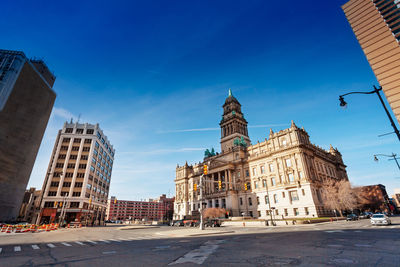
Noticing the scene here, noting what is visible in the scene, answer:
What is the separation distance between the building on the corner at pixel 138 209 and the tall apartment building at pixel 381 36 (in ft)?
506

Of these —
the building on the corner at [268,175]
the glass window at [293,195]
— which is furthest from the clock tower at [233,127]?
the glass window at [293,195]

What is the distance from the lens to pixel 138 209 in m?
176

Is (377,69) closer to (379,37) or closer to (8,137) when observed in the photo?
(379,37)

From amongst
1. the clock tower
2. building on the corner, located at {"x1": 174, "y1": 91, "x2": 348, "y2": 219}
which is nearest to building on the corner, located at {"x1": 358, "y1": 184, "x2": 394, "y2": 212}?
building on the corner, located at {"x1": 174, "y1": 91, "x2": 348, "y2": 219}

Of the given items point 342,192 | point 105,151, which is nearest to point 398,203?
point 342,192

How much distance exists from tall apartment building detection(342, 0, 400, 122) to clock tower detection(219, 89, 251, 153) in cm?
4626

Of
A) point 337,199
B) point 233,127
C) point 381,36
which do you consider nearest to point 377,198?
point 337,199

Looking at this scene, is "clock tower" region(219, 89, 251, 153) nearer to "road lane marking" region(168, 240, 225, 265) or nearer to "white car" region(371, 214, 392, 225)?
"white car" region(371, 214, 392, 225)

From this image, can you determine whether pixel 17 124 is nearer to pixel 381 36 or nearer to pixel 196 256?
pixel 196 256

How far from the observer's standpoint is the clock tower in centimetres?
8425

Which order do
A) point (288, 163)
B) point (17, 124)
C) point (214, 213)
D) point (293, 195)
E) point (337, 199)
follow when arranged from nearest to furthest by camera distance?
1. point (337, 199)
2. point (293, 195)
3. point (17, 124)
4. point (288, 163)
5. point (214, 213)

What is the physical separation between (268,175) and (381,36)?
48.3 metres

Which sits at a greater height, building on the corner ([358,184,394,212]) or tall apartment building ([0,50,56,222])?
tall apartment building ([0,50,56,222])

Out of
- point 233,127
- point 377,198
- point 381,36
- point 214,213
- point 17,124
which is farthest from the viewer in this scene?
point 377,198
